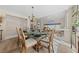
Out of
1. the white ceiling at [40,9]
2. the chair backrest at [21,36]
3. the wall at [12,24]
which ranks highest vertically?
the white ceiling at [40,9]

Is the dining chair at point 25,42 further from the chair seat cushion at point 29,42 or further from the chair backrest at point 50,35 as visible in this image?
the chair backrest at point 50,35

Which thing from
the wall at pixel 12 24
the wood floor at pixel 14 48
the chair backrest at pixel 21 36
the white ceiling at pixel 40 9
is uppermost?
the white ceiling at pixel 40 9

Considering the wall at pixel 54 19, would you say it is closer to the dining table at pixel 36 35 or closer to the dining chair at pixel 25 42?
the dining table at pixel 36 35

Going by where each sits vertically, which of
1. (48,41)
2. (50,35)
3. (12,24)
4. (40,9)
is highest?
(40,9)

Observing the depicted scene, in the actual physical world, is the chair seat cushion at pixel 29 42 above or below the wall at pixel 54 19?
below

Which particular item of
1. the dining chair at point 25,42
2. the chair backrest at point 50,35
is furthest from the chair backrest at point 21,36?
the chair backrest at point 50,35

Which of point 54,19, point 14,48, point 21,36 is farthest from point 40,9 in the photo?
point 14,48

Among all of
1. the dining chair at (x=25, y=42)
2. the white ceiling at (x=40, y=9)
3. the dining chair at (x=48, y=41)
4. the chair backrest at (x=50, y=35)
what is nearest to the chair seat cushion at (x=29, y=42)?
the dining chair at (x=25, y=42)

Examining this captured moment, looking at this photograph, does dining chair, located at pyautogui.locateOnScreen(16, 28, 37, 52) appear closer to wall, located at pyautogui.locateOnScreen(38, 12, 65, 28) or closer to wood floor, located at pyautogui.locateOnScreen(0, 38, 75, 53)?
wood floor, located at pyautogui.locateOnScreen(0, 38, 75, 53)

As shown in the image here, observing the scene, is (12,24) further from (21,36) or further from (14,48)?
(14,48)

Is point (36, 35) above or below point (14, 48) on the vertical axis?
above

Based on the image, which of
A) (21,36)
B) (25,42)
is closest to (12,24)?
(21,36)
